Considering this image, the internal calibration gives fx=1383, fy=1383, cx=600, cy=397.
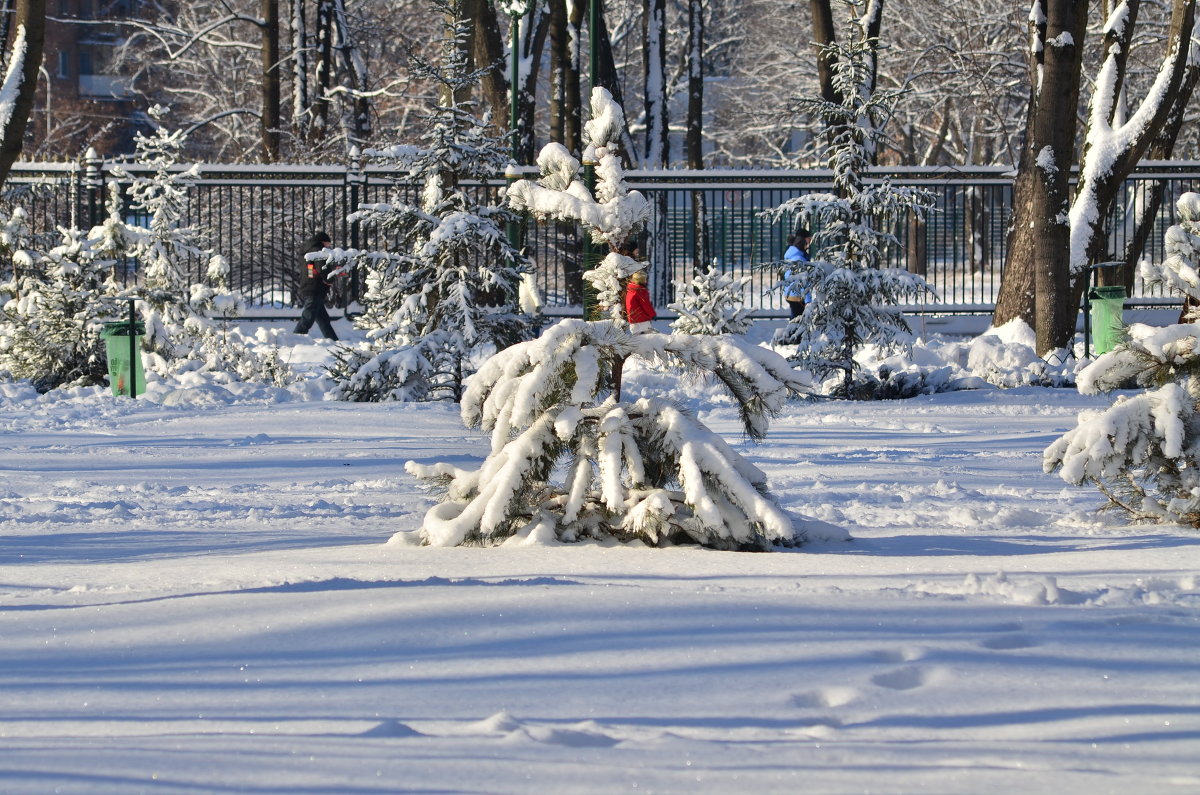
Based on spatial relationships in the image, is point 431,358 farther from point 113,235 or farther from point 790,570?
point 790,570

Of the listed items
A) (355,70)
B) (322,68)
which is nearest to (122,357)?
(322,68)

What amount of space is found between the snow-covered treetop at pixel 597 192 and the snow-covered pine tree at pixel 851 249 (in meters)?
7.72

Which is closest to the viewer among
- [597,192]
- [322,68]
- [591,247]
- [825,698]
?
[825,698]

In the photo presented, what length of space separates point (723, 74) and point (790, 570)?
60.7 metres

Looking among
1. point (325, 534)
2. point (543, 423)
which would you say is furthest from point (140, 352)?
point (543, 423)

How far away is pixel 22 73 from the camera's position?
14.0m

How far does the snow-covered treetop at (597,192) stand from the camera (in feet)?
20.8

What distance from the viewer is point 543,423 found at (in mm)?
6191

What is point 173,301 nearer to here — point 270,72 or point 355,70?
point 270,72

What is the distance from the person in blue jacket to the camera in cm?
1427

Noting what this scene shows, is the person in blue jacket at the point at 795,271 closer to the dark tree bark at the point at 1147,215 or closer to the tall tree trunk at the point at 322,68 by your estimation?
the dark tree bark at the point at 1147,215

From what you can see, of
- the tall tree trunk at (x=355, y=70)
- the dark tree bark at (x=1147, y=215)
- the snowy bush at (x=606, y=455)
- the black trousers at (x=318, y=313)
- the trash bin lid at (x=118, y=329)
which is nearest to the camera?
the snowy bush at (x=606, y=455)

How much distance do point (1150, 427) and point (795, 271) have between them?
784cm

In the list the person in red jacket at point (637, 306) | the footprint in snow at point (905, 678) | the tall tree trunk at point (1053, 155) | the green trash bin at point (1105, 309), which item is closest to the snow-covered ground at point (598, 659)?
the footprint in snow at point (905, 678)
